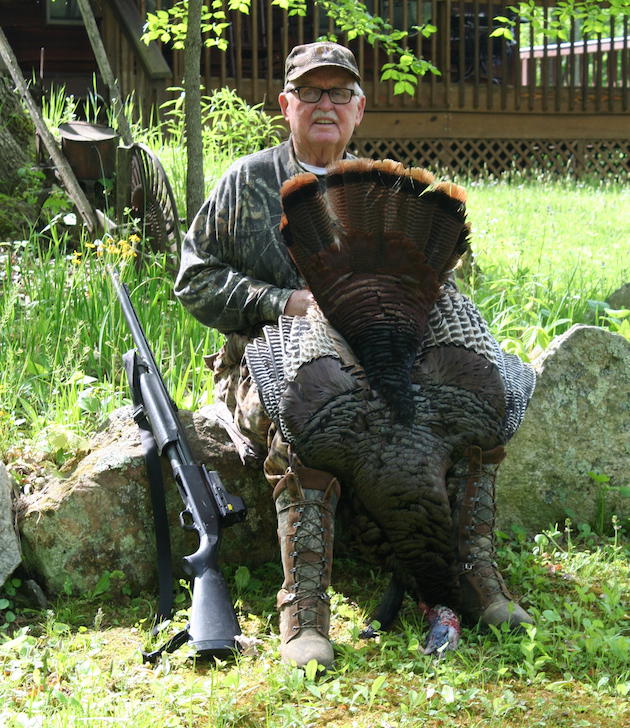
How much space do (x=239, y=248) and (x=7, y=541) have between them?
54.2 inches

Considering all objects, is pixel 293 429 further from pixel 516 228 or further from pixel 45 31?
pixel 45 31

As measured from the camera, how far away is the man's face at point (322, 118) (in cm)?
388

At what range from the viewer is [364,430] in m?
3.32

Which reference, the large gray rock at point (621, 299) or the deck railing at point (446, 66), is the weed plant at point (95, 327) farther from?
the deck railing at point (446, 66)

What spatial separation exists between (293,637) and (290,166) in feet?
5.87

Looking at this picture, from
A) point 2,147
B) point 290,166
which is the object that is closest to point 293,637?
point 290,166

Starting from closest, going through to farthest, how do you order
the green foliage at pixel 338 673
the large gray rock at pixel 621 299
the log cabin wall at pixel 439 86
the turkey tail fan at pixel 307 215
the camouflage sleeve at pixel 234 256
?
the green foliage at pixel 338 673
the turkey tail fan at pixel 307 215
the camouflage sleeve at pixel 234 256
the large gray rock at pixel 621 299
the log cabin wall at pixel 439 86

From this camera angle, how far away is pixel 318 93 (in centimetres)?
389

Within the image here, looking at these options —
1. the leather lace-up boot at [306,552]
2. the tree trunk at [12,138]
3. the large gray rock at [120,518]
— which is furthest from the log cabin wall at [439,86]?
the leather lace-up boot at [306,552]

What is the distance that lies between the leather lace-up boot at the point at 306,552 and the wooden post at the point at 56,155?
385 centimetres

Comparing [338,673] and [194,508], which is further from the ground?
[194,508]

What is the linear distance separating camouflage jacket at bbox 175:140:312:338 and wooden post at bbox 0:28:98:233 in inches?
113

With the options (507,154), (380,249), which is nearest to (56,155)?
(380,249)

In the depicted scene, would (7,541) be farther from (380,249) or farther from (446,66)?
(446,66)
